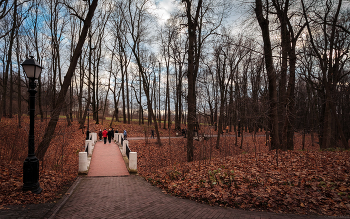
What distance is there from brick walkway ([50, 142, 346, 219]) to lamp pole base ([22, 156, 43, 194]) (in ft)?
3.12

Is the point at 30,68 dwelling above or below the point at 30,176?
above

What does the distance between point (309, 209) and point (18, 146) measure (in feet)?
40.1

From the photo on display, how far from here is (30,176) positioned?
19.8 ft

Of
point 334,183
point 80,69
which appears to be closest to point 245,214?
point 334,183

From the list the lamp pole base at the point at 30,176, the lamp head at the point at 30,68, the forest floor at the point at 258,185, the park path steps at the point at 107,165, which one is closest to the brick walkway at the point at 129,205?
the forest floor at the point at 258,185

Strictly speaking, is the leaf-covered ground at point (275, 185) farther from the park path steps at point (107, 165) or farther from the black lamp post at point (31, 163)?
the black lamp post at point (31, 163)

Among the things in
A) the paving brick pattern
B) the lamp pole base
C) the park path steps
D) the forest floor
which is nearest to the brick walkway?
the paving brick pattern

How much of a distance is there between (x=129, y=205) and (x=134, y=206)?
0.59ft

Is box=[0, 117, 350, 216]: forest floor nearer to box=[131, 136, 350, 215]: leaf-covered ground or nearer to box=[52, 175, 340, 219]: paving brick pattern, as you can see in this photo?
box=[131, 136, 350, 215]: leaf-covered ground

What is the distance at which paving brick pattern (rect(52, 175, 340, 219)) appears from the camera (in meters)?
5.07

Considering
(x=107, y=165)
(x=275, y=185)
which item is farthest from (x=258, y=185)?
(x=107, y=165)

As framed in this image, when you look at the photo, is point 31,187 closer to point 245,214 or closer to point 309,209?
point 245,214

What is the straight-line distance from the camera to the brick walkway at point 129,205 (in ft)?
16.7

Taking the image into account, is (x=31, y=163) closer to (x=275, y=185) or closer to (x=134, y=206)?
(x=134, y=206)
